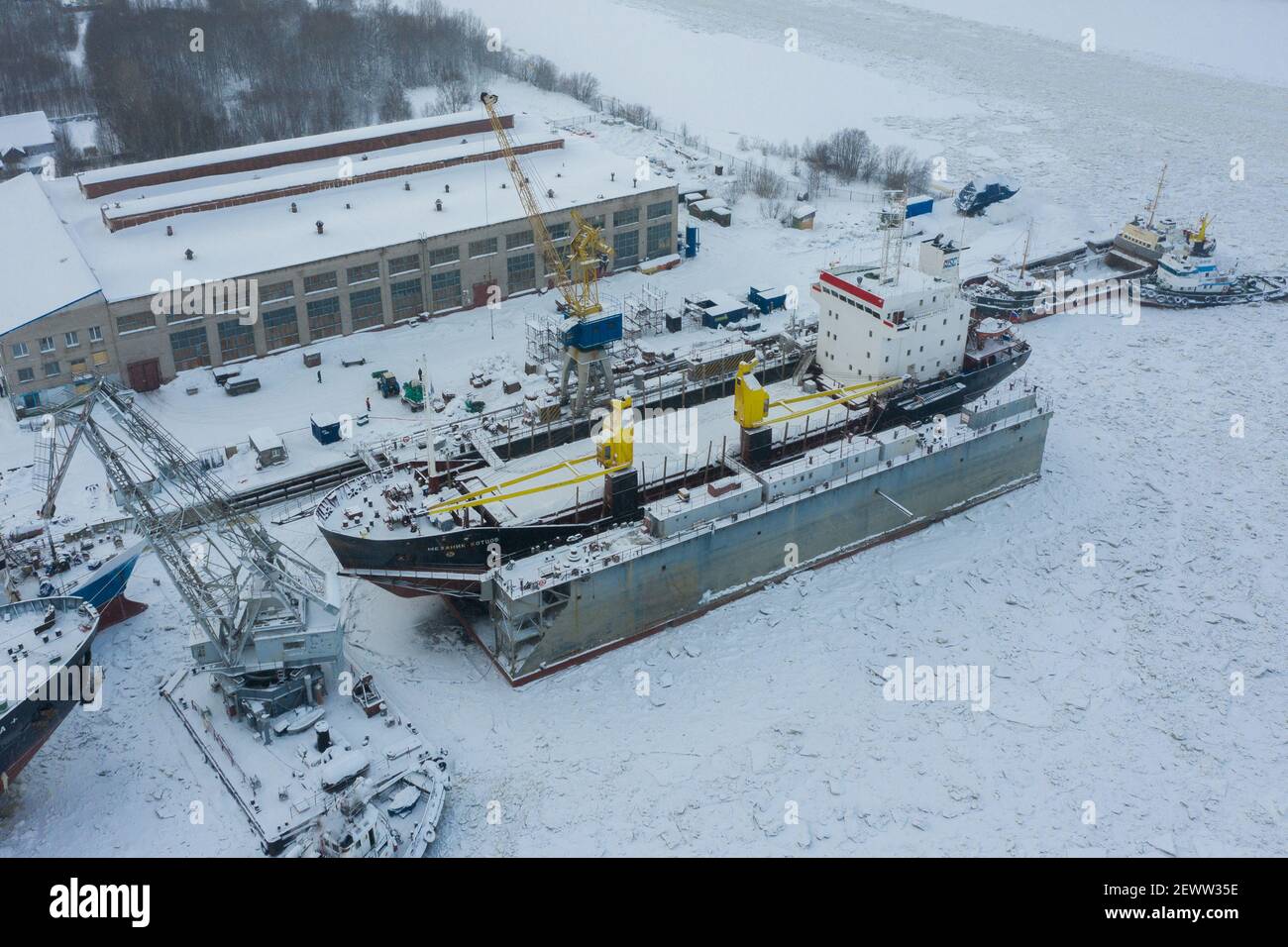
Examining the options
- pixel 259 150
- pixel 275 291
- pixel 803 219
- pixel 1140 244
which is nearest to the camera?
pixel 275 291

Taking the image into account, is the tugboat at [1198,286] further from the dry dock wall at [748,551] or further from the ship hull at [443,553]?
the ship hull at [443,553]

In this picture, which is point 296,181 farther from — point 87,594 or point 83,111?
point 83,111

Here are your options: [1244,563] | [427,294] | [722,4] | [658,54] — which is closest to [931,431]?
[1244,563]

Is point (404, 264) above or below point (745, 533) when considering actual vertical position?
above

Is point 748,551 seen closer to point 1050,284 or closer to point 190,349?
point 190,349

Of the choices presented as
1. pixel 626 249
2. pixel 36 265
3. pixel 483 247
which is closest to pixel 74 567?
pixel 36 265

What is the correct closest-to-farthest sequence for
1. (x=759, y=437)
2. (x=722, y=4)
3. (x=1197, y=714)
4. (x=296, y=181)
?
(x=1197, y=714), (x=759, y=437), (x=296, y=181), (x=722, y=4)

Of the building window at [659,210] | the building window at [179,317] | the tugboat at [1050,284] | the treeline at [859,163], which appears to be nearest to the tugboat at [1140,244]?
the tugboat at [1050,284]
